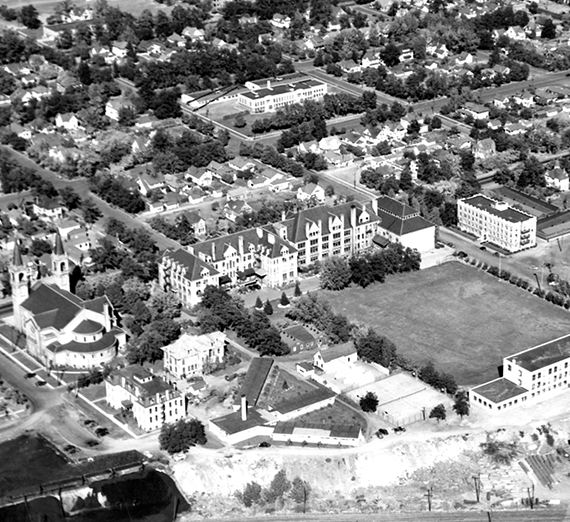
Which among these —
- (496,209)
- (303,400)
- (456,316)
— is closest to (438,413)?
(303,400)

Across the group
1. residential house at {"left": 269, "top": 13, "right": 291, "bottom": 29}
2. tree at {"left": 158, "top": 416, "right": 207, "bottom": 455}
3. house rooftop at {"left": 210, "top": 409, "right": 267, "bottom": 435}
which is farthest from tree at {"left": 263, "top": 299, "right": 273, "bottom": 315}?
residential house at {"left": 269, "top": 13, "right": 291, "bottom": 29}

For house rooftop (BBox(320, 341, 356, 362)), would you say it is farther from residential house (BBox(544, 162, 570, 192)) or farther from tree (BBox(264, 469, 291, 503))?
residential house (BBox(544, 162, 570, 192))

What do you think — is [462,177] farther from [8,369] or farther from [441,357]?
[8,369]

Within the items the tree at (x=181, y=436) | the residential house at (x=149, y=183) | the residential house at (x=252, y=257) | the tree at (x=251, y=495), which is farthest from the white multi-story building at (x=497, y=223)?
the tree at (x=251, y=495)

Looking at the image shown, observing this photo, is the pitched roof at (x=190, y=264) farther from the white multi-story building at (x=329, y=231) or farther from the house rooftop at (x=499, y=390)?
the house rooftop at (x=499, y=390)

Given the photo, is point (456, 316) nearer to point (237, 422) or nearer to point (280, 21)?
point (237, 422)

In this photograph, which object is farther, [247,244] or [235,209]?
[235,209]

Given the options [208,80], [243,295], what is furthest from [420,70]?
[243,295]
